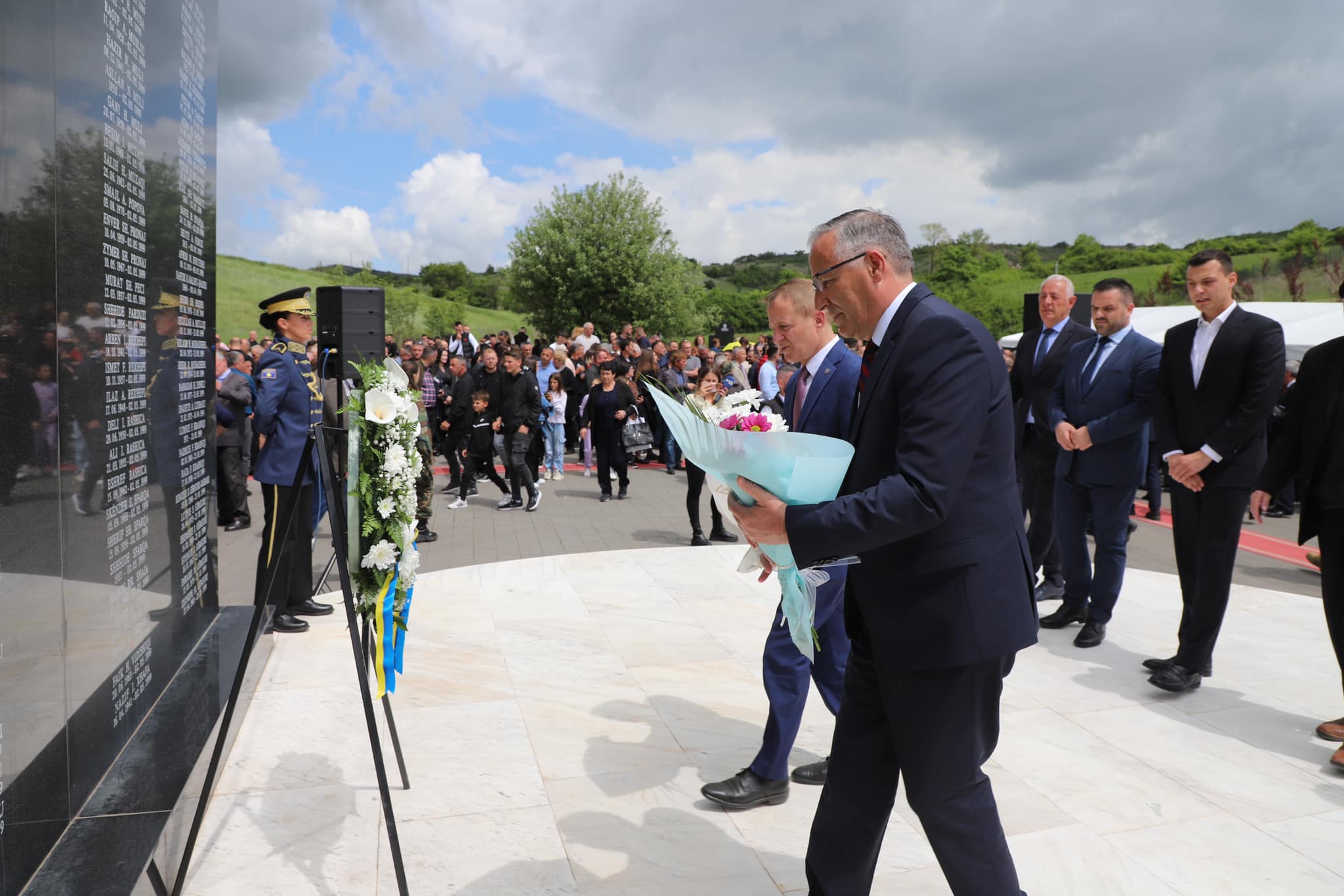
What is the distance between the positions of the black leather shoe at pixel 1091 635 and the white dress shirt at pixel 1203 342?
1.27 meters

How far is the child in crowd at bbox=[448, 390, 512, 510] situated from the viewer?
11281mm

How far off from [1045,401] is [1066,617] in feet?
5.10

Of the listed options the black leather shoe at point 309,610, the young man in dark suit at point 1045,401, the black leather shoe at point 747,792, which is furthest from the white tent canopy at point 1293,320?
the black leather shoe at point 309,610

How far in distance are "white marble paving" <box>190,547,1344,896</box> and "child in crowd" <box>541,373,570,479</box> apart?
7.71 m

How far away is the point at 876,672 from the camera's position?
2.44 metres

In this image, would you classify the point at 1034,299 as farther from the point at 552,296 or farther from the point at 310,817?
the point at 552,296

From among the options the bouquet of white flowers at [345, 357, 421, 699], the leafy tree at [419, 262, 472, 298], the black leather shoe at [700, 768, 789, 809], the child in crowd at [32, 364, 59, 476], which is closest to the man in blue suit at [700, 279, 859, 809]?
the black leather shoe at [700, 768, 789, 809]

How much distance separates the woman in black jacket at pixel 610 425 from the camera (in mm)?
12003

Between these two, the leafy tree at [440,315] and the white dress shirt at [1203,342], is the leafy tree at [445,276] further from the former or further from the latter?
the white dress shirt at [1203,342]

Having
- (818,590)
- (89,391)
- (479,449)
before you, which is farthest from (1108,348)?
(479,449)

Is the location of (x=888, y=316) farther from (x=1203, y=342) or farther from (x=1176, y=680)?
(x=1176, y=680)

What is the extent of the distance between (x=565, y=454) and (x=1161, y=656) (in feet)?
45.2

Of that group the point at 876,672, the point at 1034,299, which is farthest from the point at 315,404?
the point at 1034,299

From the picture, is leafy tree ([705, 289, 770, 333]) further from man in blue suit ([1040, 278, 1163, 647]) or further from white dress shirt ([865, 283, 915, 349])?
white dress shirt ([865, 283, 915, 349])
